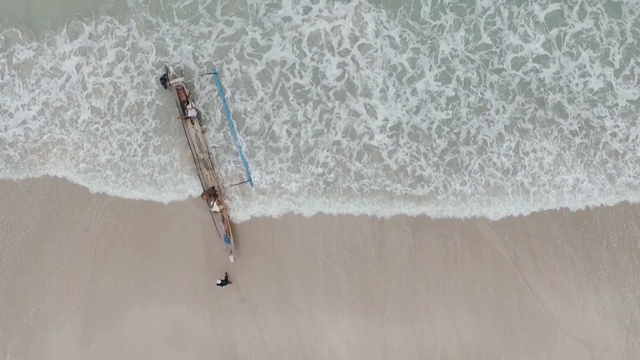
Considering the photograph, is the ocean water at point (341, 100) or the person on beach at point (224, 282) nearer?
the person on beach at point (224, 282)

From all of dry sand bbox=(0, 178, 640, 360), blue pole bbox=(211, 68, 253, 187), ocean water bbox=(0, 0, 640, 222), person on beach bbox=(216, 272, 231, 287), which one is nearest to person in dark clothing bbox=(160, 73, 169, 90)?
ocean water bbox=(0, 0, 640, 222)

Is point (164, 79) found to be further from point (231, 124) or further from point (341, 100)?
point (341, 100)

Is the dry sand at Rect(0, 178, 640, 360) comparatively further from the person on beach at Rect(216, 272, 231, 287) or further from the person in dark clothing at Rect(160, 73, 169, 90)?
the person in dark clothing at Rect(160, 73, 169, 90)

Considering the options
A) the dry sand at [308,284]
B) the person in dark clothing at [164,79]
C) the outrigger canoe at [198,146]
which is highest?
the person in dark clothing at [164,79]

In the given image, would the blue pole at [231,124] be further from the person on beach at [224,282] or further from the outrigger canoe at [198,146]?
the person on beach at [224,282]

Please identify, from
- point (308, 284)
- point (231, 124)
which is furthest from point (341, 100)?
point (308, 284)

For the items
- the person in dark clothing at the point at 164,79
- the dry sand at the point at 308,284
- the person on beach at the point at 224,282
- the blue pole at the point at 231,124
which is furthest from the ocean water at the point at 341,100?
the person on beach at the point at 224,282

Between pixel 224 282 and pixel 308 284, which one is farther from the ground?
pixel 224 282
